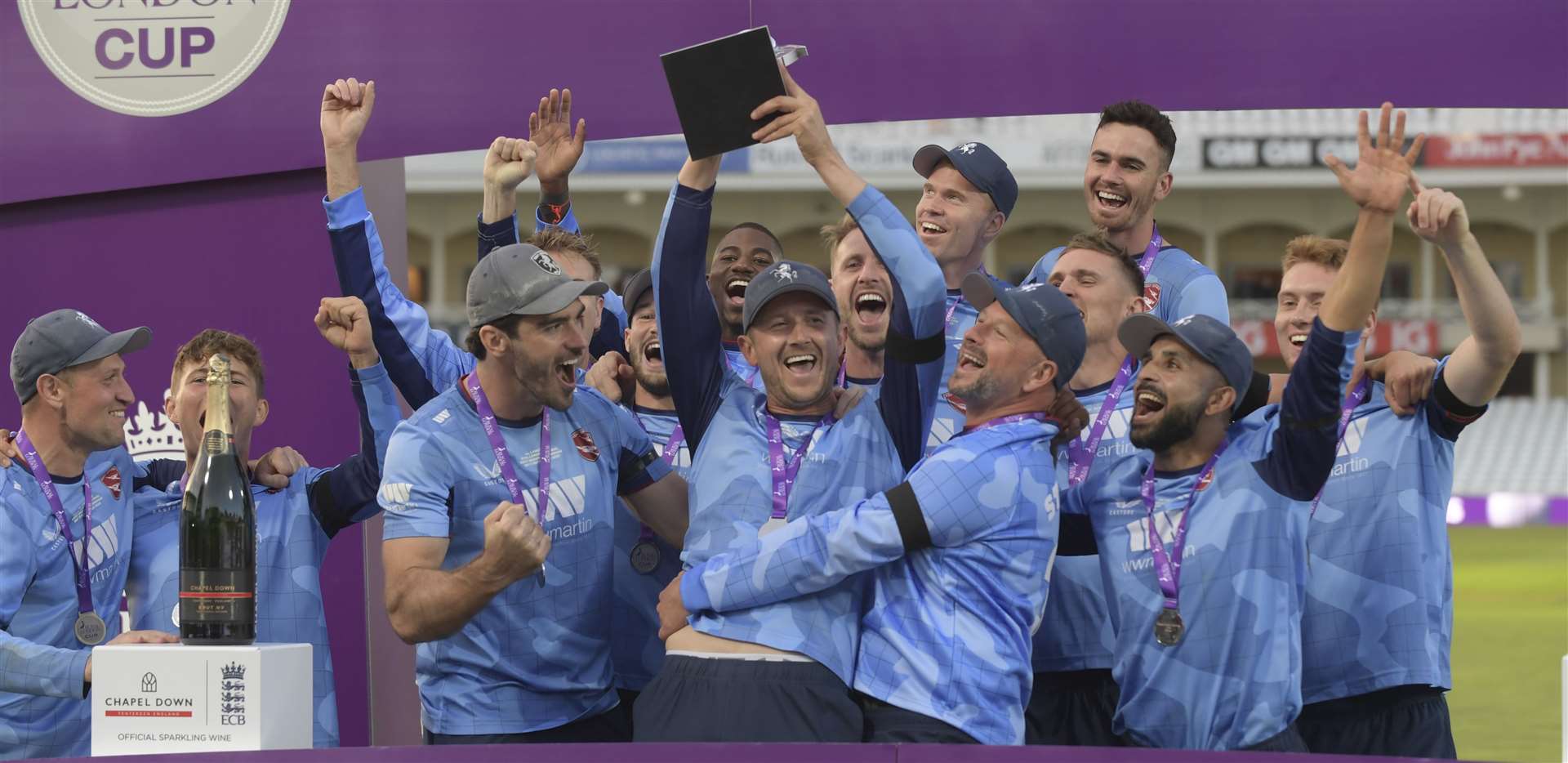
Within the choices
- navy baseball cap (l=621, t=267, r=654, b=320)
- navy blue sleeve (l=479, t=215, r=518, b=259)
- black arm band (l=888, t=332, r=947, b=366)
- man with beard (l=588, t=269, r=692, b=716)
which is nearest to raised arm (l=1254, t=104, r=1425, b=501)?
black arm band (l=888, t=332, r=947, b=366)

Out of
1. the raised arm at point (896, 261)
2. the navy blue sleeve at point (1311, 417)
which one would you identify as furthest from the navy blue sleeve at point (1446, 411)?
the raised arm at point (896, 261)

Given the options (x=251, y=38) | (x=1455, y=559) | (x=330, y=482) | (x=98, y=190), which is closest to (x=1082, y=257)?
(x=330, y=482)

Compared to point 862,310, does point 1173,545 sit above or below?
below

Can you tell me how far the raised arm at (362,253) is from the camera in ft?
16.0

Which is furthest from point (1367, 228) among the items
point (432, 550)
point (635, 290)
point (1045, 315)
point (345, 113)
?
point (345, 113)

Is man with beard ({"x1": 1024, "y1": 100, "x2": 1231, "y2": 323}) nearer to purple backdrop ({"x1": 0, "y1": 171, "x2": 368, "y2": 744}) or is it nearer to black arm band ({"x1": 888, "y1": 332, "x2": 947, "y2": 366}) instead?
black arm band ({"x1": 888, "y1": 332, "x2": 947, "y2": 366})

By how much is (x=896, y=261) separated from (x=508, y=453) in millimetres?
1115

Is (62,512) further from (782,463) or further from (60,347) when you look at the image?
(782,463)

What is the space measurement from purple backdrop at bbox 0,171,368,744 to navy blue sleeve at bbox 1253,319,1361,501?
3.21 metres

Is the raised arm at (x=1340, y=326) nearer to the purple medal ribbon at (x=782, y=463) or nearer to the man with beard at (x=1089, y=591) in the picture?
the man with beard at (x=1089, y=591)

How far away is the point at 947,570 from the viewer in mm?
3701

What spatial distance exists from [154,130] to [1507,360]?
4246mm

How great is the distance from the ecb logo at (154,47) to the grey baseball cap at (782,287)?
2338 millimetres

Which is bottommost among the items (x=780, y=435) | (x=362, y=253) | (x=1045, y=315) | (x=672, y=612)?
(x=672, y=612)
